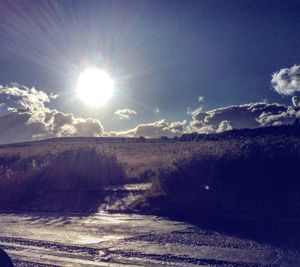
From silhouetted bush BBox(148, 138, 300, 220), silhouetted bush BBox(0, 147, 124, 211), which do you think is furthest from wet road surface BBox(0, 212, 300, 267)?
silhouetted bush BBox(0, 147, 124, 211)

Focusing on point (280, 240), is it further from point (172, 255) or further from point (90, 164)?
point (90, 164)

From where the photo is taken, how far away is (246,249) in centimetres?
772

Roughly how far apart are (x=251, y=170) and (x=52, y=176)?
10506 millimetres

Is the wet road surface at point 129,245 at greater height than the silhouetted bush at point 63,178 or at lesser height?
lesser

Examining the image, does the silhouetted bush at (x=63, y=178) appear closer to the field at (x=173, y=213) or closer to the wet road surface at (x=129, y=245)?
the field at (x=173, y=213)

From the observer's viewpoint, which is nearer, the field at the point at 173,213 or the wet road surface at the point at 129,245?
the wet road surface at the point at 129,245

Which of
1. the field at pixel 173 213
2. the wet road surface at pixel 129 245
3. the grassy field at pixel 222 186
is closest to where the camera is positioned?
the wet road surface at pixel 129 245

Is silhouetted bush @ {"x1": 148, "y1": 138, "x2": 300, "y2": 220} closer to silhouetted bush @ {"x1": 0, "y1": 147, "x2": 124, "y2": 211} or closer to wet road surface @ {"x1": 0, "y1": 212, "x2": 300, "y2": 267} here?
wet road surface @ {"x1": 0, "y1": 212, "x2": 300, "y2": 267}

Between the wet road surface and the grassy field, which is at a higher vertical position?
the grassy field

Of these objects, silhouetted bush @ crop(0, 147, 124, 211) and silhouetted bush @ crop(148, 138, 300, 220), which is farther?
silhouetted bush @ crop(0, 147, 124, 211)

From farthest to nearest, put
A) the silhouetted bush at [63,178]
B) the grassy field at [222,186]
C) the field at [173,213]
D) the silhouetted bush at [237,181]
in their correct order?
the silhouetted bush at [63,178], the grassy field at [222,186], the silhouetted bush at [237,181], the field at [173,213]

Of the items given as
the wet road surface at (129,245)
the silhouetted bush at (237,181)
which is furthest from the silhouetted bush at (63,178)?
the wet road surface at (129,245)

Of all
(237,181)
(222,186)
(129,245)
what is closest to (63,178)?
(222,186)

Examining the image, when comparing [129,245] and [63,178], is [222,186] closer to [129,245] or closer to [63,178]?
[129,245]
